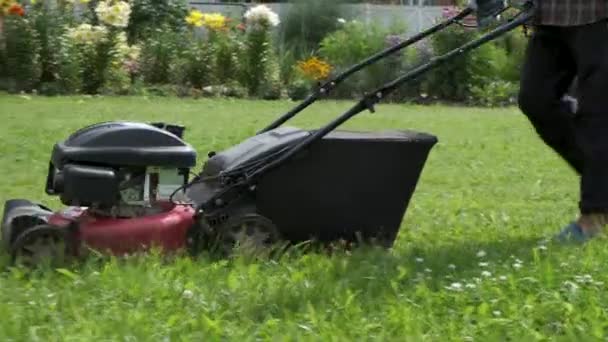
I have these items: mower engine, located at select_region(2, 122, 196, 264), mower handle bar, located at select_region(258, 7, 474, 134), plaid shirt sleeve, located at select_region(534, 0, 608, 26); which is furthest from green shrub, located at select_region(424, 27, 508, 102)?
mower engine, located at select_region(2, 122, 196, 264)

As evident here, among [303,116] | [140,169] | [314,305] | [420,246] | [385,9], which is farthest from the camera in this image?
[385,9]

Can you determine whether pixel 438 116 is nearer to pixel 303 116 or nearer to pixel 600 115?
pixel 303 116

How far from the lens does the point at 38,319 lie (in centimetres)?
338

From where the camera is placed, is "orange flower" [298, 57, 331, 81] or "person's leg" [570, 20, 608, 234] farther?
"orange flower" [298, 57, 331, 81]

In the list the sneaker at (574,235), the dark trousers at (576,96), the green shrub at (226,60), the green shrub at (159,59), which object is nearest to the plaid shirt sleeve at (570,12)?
the dark trousers at (576,96)

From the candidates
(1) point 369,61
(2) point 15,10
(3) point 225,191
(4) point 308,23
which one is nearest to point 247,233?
(3) point 225,191

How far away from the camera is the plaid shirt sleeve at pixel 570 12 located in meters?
4.52

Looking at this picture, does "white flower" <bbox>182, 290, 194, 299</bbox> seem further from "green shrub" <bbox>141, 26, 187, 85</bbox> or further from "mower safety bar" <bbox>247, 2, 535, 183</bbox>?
"green shrub" <bbox>141, 26, 187, 85</bbox>

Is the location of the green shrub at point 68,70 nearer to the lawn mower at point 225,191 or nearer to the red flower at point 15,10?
the red flower at point 15,10

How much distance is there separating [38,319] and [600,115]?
2247mm

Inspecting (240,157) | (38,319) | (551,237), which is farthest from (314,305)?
(551,237)

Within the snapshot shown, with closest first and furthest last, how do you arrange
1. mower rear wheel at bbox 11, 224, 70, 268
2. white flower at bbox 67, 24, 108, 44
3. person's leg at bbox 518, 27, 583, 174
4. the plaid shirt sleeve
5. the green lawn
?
the green lawn, mower rear wheel at bbox 11, 224, 70, 268, the plaid shirt sleeve, person's leg at bbox 518, 27, 583, 174, white flower at bbox 67, 24, 108, 44

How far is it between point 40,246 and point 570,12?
207cm

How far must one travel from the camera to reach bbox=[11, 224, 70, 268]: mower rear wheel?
13.4 ft
